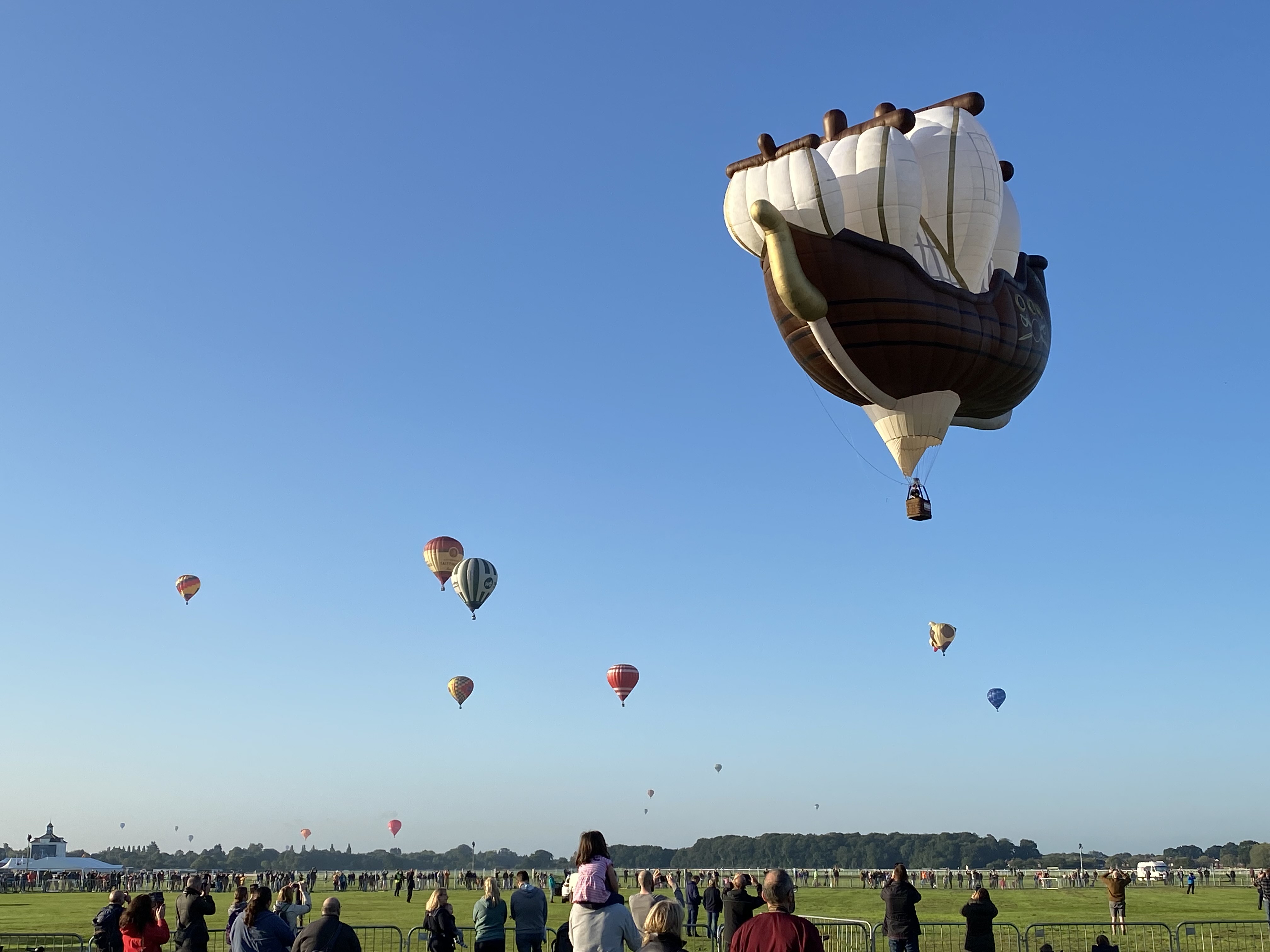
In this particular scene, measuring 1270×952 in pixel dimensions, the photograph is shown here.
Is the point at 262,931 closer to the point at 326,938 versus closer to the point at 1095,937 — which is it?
the point at 326,938

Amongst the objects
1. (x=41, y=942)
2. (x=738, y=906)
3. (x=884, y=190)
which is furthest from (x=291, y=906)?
(x=884, y=190)

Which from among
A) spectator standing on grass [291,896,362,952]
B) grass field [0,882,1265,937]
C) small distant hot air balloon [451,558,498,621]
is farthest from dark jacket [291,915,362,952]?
small distant hot air balloon [451,558,498,621]

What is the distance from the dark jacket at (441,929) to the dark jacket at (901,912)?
17.9ft

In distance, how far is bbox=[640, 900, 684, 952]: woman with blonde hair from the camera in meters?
5.87

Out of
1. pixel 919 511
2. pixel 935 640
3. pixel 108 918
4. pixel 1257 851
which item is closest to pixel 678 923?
pixel 108 918

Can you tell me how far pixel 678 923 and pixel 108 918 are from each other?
10.5 metres

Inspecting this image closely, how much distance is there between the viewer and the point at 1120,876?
2314cm

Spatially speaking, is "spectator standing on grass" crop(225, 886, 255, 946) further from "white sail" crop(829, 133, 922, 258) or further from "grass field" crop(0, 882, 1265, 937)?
"white sail" crop(829, 133, 922, 258)

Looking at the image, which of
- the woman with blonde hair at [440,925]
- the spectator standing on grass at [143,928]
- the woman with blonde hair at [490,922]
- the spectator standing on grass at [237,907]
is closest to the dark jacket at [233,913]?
the spectator standing on grass at [237,907]

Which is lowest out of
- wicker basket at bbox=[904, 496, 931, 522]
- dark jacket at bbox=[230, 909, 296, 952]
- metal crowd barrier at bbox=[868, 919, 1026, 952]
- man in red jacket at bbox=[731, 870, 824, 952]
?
metal crowd barrier at bbox=[868, 919, 1026, 952]

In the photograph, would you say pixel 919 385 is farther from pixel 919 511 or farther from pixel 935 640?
pixel 935 640

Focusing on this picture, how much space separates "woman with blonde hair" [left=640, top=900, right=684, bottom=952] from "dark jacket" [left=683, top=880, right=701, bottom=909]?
784 inches

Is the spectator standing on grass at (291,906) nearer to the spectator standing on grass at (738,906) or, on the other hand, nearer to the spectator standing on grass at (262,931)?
the spectator standing on grass at (262,931)

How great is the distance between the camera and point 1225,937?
77.8 ft
